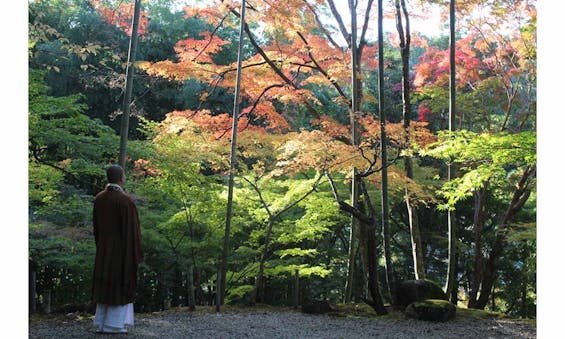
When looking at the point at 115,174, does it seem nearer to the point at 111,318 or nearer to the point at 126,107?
the point at 126,107

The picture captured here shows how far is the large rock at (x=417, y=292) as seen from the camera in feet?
22.1

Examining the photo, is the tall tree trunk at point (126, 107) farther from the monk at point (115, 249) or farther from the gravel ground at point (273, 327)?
the gravel ground at point (273, 327)

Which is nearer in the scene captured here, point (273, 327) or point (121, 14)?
point (273, 327)

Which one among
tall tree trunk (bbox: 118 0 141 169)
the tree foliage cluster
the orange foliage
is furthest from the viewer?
the orange foliage

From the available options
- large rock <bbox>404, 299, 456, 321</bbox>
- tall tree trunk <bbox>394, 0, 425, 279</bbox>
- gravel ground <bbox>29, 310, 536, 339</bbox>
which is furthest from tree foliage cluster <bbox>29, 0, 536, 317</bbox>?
gravel ground <bbox>29, 310, 536, 339</bbox>

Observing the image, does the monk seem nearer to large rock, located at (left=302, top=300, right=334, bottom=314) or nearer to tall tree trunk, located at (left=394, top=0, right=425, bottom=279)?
large rock, located at (left=302, top=300, right=334, bottom=314)

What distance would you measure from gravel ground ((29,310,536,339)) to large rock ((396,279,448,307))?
591mm

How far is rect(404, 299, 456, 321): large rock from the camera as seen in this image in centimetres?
602

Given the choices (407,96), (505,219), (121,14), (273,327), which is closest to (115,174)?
(273,327)

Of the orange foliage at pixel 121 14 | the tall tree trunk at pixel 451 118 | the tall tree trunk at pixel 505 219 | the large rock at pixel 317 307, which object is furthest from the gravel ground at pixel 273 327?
the orange foliage at pixel 121 14

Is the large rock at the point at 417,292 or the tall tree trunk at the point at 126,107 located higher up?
the tall tree trunk at the point at 126,107

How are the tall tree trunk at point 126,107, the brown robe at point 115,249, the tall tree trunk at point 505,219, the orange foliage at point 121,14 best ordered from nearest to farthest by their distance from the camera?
1. the brown robe at point 115,249
2. the tall tree trunk at point 126,107
3. the orange foliage at point 121,14
4. the tall tree trunk at point 505,219

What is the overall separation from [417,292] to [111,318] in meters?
4.08

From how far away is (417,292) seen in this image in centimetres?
674
